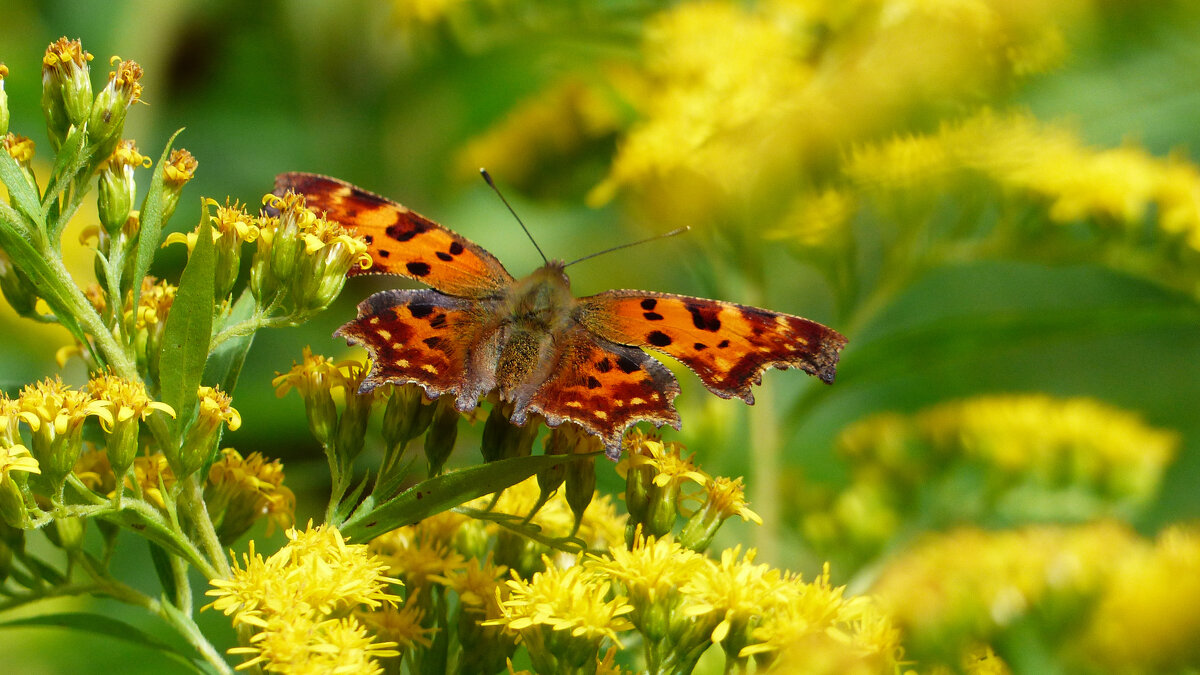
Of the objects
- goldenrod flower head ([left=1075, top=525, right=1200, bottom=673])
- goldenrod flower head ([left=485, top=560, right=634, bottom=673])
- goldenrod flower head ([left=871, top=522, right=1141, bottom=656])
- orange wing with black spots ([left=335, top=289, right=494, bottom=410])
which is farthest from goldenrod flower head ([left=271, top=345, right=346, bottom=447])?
goldenrod flower head ([left=1075, top=525, right=1200, bottom=673])

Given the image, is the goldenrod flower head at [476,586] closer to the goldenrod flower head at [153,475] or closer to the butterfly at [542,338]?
the butterfly at [542,338]

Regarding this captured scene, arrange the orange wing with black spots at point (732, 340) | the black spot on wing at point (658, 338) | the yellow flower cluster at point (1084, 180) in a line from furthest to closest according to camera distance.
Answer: the yellow flower cluster at point (1084, 180) → the black spot on wing at point (658, 338) → the orange wing with black spots at point (732, 340)

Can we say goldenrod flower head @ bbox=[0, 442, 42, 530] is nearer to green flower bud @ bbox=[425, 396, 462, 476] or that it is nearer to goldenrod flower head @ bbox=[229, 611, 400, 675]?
goldenrod flower head @ bbox=[229, 611, 400, 675]

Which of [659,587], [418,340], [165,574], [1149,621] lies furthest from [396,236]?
[1149,621]

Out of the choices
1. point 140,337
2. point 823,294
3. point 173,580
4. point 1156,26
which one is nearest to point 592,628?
point 173,580

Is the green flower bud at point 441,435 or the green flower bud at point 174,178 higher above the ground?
the green flower bud at point 174,178

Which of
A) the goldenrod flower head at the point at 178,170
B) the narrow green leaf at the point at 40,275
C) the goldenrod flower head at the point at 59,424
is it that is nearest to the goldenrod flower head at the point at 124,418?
the goldenrod flower head at the point at 59,424
